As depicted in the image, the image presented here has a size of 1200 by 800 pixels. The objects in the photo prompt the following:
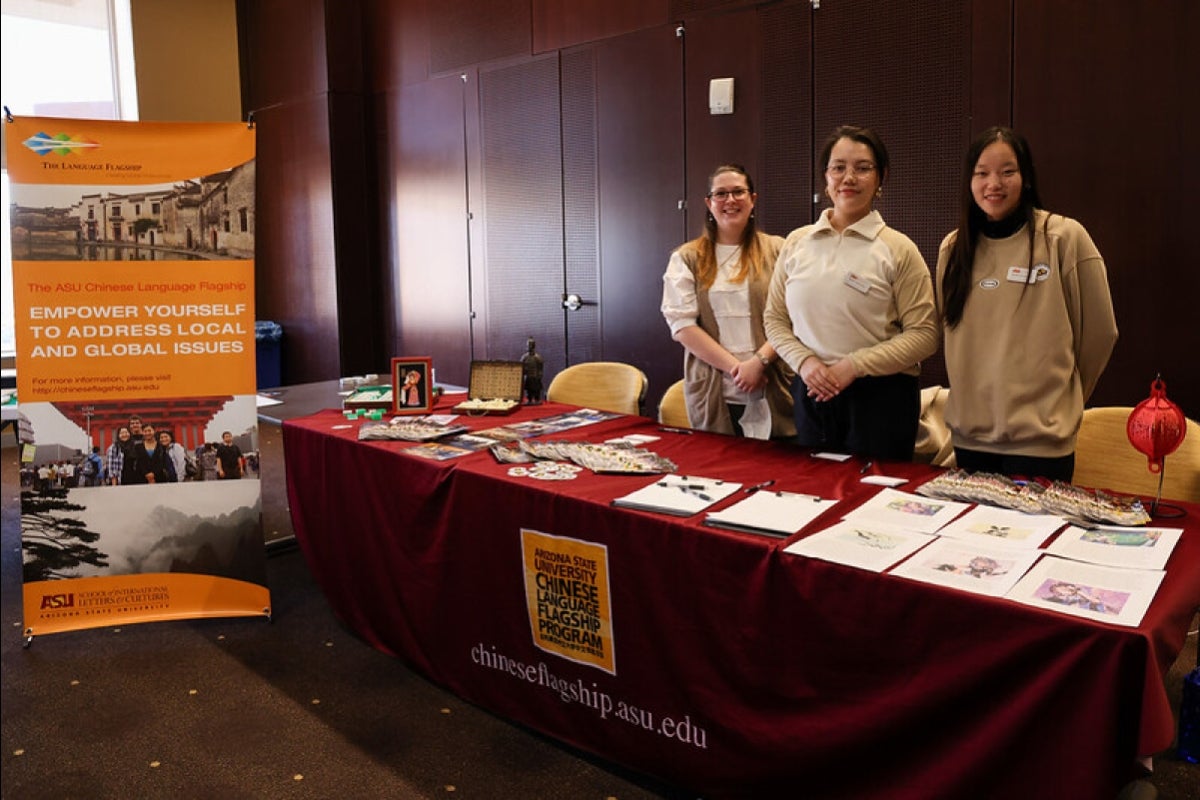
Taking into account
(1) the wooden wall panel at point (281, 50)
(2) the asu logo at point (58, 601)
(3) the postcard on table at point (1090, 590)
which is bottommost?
(2) the asu logo at point (58, 601)

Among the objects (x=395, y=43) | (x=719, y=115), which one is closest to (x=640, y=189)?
(x=719, y=115)

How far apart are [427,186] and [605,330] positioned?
74.1 inches

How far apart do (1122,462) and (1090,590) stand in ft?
4.15

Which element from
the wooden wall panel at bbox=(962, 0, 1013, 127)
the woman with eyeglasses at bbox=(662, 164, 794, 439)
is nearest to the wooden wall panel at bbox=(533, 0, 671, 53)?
the wooden wall panel at bbox=(962, 0, 1013, 127)

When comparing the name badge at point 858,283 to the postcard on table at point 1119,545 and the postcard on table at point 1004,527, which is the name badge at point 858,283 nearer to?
the postcard on table at point 1004,527

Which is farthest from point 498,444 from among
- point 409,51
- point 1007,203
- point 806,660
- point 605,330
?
point 409,51

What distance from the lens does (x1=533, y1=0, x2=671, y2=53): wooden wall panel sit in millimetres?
5066

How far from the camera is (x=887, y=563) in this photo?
1.69m

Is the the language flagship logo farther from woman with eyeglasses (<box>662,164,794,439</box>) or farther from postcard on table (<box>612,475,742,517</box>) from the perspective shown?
postcard on table (<box>612,475,742,517</box>)

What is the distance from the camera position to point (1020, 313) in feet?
7.60

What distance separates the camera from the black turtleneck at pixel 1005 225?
2.33 m

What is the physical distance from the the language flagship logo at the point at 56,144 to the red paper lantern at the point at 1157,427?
9.58 feet

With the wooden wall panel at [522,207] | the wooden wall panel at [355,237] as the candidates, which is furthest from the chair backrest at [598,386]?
the wooden wall panel at [355,237]

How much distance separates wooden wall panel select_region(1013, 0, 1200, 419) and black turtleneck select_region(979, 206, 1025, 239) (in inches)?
63.2
